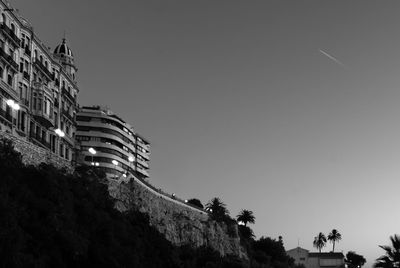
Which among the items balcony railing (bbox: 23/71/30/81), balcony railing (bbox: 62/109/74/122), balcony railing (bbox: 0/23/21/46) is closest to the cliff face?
balcony railing (bbox: 23/71/30/81)

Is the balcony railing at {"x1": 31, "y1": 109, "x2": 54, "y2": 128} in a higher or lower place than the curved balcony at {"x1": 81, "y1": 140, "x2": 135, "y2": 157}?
lower

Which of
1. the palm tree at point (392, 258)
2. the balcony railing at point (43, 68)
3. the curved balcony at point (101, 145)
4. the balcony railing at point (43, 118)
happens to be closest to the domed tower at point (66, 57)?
the balcony railing at point (43, 68)

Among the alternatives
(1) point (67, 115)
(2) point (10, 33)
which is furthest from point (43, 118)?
(1) point (67, 115)

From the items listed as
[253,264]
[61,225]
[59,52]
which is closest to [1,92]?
[61,225]

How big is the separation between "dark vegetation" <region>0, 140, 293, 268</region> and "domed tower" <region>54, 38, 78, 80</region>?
145ft

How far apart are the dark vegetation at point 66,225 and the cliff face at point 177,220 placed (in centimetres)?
389

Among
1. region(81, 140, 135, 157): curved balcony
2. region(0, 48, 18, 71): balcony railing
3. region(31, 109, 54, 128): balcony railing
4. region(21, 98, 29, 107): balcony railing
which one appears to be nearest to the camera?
region(0, 48, 18, 71): balcony railing

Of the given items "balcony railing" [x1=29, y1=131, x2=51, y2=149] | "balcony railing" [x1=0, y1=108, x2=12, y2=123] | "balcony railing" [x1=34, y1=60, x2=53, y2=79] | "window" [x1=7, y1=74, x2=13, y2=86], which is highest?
"balcony railing" [x1=34, y1=60, x2=53, y2=79]

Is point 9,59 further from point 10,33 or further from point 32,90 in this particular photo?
point 32,90

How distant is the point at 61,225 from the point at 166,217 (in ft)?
125

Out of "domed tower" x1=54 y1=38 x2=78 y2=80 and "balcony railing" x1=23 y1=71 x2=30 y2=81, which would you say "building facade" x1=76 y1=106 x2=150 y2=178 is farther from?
"balcony railing" x1=23 y1=71 x2=30 y2=81

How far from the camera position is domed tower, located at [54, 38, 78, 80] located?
109 m

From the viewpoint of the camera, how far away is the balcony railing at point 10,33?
76312 mm

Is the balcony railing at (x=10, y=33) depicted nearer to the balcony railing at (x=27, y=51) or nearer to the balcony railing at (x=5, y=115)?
the balcony railing at (x=27, y=51)
